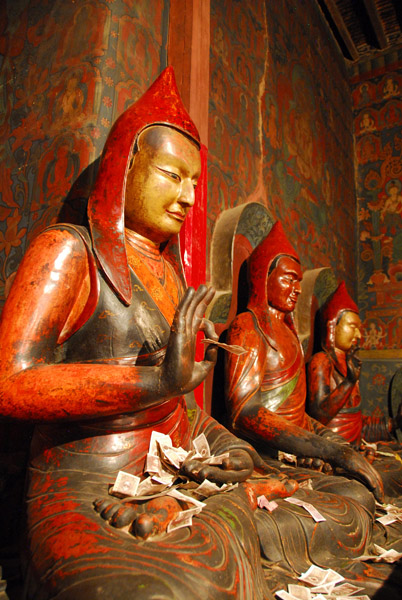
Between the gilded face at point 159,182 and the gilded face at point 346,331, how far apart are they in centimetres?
286

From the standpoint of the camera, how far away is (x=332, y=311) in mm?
4648

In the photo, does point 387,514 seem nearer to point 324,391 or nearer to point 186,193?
point 324,391

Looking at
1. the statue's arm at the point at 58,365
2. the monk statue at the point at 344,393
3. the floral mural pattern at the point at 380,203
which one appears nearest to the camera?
the statue's arm at the point at 58,365

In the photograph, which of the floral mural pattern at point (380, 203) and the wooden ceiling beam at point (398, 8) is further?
the wooden ceiling beam at point (398, 8)

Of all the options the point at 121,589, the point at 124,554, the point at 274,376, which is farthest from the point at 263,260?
the point at 121,589

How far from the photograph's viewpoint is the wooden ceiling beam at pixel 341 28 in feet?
21.8

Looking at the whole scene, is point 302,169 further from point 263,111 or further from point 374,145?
point 374,145

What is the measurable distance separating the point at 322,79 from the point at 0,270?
5241mm

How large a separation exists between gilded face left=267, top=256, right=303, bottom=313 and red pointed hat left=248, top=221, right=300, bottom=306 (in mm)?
65

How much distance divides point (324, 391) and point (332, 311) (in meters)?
0.90

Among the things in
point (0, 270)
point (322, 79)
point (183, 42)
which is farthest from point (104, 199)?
point (322, 79)

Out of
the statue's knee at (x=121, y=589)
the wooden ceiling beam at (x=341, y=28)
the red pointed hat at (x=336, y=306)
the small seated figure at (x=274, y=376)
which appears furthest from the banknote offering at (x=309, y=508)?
the wooden ceiling beam at (x=341, y=28)

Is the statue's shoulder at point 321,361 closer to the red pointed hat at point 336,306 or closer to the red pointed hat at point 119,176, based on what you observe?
the red pointed hat at point 336,306

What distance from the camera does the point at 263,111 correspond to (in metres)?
4.65
